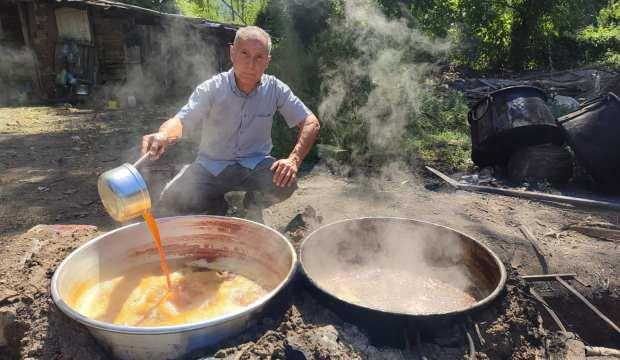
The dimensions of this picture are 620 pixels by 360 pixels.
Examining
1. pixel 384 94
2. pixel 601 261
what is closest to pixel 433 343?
pixel 601 261

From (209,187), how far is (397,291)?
1.95 m

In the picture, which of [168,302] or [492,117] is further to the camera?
[492,117]

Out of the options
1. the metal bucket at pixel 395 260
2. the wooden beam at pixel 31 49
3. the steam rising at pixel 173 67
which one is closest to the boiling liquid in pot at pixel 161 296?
the metal bucket at pixel 395 260

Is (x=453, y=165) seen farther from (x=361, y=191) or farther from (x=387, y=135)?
(x=361, y=191)

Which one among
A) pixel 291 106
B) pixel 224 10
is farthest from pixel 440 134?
pixel 224 10

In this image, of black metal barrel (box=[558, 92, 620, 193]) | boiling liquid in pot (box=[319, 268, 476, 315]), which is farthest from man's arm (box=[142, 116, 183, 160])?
black metal barrel (box=[558, 92, 620, 193])

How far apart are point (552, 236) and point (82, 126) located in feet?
32.6

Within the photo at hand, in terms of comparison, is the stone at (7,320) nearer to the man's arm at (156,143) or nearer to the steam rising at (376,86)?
the man's arm at (156,143)

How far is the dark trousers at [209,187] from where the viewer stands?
3.80 meters

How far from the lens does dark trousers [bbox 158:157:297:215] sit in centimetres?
380

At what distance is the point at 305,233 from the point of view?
356 centimetres

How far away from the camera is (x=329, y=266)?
10.7 feet

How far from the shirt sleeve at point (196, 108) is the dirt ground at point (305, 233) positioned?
3.69ft

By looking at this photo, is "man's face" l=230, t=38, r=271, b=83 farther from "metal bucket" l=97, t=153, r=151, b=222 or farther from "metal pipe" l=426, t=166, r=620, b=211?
"metal pipe" l=426, t=166, r=620, b=211
